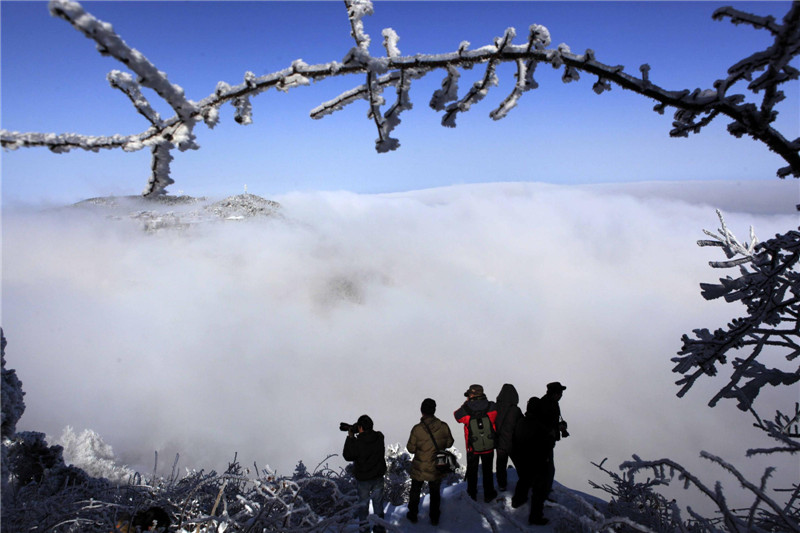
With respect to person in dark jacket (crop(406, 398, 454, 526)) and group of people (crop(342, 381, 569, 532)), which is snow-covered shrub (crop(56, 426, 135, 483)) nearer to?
group of people (crop(342, 381, 569, 532))

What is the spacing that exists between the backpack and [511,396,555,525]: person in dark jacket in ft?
1.06

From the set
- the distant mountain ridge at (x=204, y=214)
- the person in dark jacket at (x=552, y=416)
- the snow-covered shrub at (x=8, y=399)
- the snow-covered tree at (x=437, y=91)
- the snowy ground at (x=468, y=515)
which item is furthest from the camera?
the distant mountain ridge at (x=204, y=214)

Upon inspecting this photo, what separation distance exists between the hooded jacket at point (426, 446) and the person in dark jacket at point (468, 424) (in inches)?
11.3

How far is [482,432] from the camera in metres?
5.41

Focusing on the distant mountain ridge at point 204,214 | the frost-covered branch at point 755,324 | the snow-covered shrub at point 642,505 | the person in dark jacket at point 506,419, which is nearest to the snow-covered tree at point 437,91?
the frost-covered branch at point 755,324

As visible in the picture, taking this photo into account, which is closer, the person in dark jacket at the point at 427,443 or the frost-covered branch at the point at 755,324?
the frost-covered branch at the point at 755,324

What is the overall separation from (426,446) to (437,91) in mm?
4478

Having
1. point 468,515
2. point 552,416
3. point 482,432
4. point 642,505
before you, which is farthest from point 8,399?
point 642,505

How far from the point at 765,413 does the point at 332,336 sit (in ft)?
482

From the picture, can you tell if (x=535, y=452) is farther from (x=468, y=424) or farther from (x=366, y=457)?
(x=366, y=457)

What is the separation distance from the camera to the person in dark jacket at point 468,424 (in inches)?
213

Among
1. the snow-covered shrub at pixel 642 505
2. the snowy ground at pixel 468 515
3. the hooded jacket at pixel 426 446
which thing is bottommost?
the snowy ground at pixel 468 515

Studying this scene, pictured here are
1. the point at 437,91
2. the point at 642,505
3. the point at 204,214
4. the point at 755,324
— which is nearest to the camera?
the point at 437,91

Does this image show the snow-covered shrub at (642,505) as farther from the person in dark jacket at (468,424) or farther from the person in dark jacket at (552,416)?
the person in dark jacket at (468,424)
